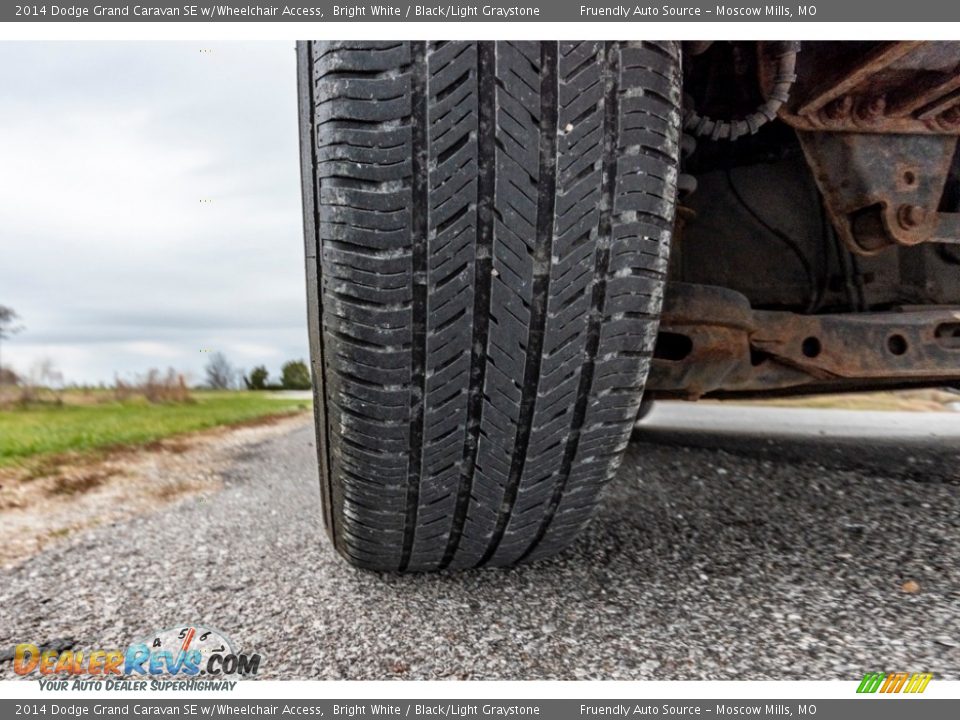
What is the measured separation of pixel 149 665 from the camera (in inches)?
38.4

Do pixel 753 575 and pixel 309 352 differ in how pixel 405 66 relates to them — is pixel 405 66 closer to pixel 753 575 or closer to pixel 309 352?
pixel 309 352

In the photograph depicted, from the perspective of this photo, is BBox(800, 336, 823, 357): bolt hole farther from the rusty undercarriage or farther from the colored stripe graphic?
the colored stripe graphic

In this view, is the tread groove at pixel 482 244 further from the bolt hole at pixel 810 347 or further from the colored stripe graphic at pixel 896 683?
the bolt hole at pixel 810 347

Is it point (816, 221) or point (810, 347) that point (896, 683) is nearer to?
point (810, 347)

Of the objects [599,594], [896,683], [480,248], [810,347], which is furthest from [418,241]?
[810,347]

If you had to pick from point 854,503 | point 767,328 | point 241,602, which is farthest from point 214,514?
point 854,503

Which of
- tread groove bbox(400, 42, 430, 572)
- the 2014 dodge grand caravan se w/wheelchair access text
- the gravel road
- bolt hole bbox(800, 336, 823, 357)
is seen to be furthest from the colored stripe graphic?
bolt hole bbox(800, 336, 823, 357)

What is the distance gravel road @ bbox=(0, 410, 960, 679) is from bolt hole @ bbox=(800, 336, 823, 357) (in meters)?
0.40

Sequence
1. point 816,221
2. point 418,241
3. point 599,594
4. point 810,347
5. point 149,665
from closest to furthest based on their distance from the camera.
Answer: point 418,241, point 149,665, point 599,594, point 810,347, point 816,221

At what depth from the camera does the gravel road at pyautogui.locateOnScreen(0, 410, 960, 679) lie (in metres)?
0.94

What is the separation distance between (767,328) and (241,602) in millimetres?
1220

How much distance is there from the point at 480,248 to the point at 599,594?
0.69m

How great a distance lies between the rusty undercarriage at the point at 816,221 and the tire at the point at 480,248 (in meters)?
0.31

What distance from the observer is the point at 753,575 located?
1212mm
